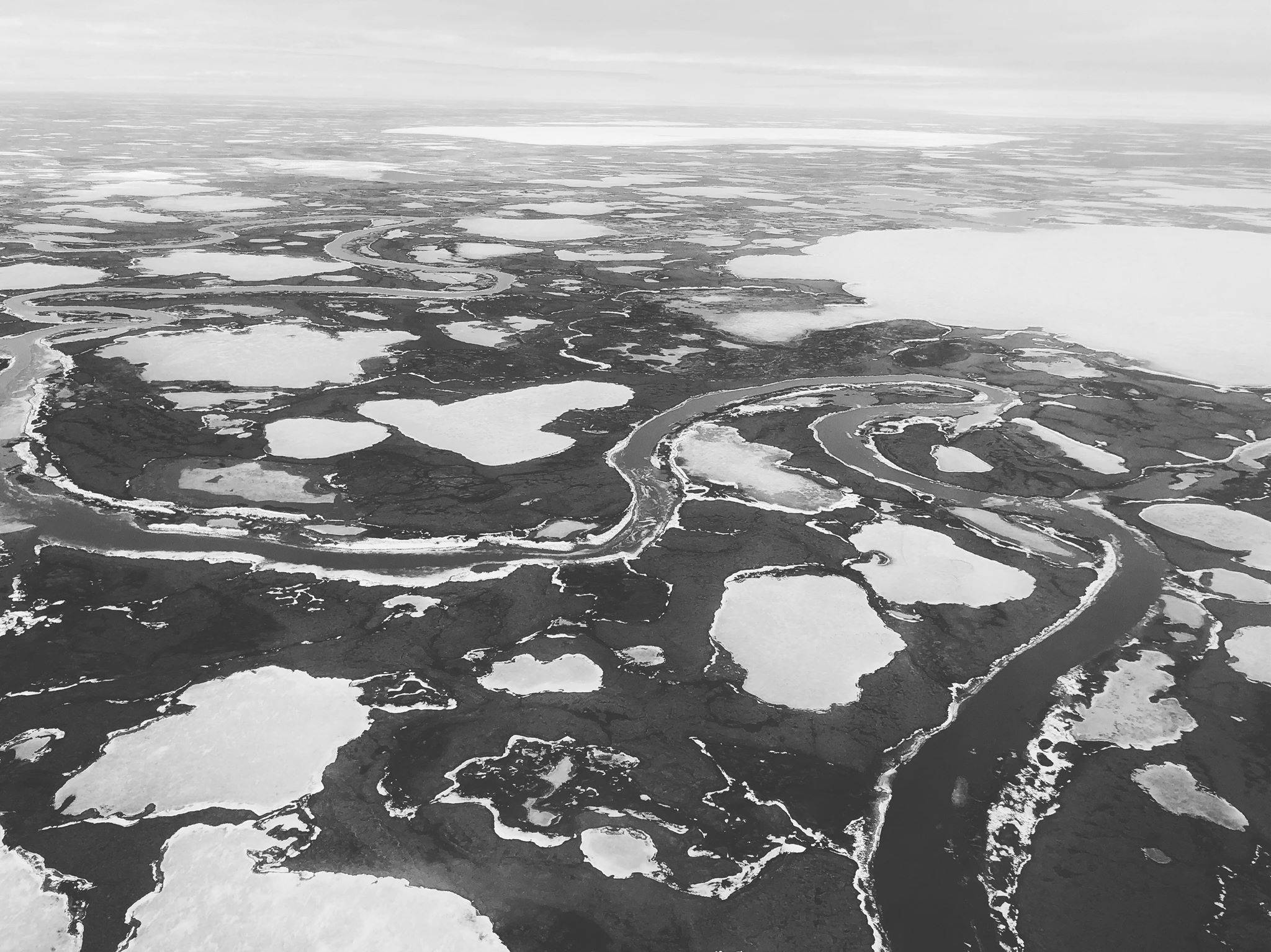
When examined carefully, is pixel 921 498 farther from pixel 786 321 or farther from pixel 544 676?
pixel 786 321

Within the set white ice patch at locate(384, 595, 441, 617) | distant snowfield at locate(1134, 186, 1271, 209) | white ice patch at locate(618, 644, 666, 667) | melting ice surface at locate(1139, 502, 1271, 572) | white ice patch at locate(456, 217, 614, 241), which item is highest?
distant snowfield at locate(1134, 186, 1271, 209)

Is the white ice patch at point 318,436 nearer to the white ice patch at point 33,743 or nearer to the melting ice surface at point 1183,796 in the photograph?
the white ice patch at point 33,743

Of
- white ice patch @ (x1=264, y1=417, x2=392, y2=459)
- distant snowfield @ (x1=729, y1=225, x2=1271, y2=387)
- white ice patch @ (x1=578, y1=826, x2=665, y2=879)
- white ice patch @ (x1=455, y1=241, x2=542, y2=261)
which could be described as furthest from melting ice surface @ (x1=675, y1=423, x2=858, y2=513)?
white ice patch @ (x1=455, y1=241, x2=542, y2=261)

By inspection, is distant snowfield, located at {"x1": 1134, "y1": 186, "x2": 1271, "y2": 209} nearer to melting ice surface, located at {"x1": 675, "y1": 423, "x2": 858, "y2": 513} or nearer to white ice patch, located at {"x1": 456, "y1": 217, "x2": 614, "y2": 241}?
white ice patch, located at {"x1": 456, "y1": 217, "x2": 614, "y2": 241}

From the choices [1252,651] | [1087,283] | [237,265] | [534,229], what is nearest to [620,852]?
[1252,651]

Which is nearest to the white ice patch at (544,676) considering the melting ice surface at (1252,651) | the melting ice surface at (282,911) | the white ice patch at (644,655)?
the white ice patch at (644,655)

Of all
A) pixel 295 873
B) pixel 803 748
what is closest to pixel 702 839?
pixel 803 748
